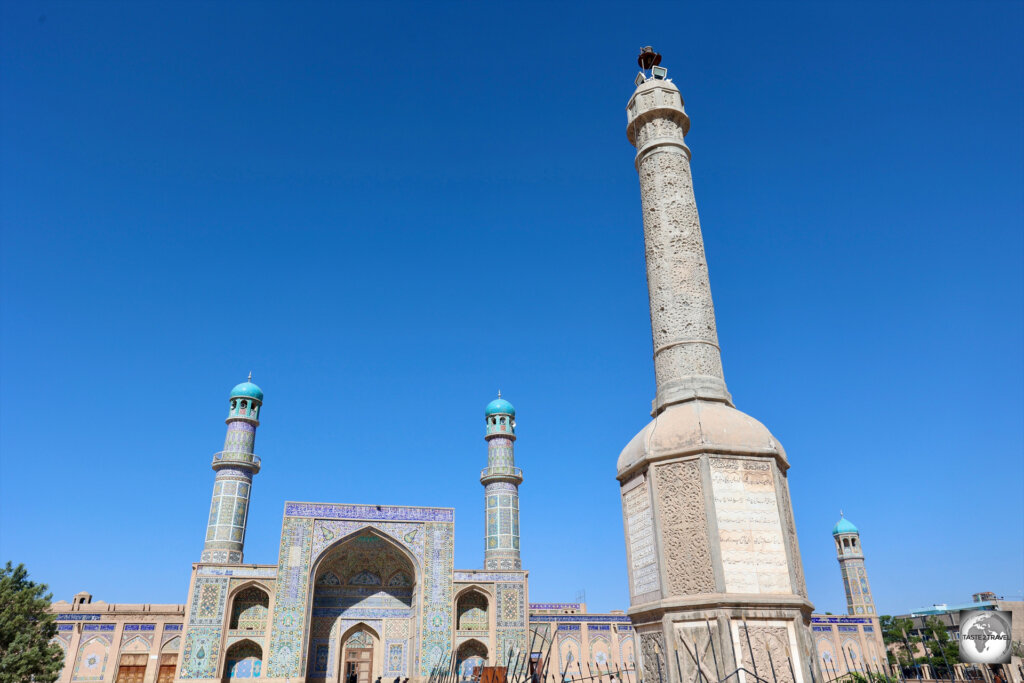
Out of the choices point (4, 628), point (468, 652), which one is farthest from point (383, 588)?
point (4, 628)

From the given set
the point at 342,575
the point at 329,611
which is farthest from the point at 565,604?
the point at 329,611

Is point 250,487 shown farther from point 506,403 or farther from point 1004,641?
point 1004,641

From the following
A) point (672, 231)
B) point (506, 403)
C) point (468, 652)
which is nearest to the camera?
point (672, 231)

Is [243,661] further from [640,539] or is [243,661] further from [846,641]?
[846,641]

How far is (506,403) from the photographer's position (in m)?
27.0

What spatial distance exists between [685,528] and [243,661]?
1942 centimetres

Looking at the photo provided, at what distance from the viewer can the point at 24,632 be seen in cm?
1401

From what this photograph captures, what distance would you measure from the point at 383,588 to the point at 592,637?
7.50 metres

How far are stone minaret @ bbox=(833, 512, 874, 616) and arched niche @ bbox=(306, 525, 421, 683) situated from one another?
2206cm

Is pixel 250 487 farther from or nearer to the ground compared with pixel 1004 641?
farther from the ground

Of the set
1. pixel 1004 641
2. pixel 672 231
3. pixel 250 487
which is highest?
pixel 250 487

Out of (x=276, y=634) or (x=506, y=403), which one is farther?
(x=506, y=403)

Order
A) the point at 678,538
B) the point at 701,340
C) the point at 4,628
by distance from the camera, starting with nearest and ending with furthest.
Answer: the point at 678,538 → the point at 701,340 → the point at 4,628

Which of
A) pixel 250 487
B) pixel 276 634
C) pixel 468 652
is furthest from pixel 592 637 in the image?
pixel 250 487
